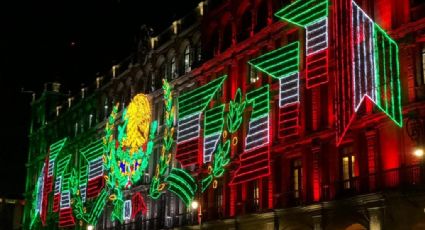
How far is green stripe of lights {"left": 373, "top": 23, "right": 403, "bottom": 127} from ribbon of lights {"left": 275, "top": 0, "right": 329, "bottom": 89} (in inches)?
133

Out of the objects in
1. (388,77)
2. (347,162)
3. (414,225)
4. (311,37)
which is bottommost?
(414,225)

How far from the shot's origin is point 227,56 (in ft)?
148

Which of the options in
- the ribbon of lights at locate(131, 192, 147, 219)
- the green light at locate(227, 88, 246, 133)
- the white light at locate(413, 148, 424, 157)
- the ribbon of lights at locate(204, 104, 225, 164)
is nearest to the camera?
the white light at locate(413, 148, 424, 157)

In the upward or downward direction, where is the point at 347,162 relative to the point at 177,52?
downward

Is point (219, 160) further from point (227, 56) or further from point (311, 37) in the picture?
point (311, 37)

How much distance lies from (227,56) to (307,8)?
9504mm

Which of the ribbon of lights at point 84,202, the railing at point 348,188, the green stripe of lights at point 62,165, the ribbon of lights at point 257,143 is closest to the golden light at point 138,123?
the ribbon of lights at point 84,202

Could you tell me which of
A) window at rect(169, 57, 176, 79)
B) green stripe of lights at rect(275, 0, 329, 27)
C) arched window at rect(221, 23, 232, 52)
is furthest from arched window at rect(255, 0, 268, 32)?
window at rect(169, 57, 176, 79)

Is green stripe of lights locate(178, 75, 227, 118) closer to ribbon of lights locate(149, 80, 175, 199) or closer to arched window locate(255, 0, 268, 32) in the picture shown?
ribbon of lights locate(149, 80, 175, 199)

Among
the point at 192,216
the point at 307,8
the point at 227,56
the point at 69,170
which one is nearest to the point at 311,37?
the point at 307,8

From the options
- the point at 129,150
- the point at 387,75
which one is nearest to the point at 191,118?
the point at 129,150

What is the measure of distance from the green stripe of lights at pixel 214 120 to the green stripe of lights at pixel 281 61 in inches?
196

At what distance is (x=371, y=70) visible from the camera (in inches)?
1252

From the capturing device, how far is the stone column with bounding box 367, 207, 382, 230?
3105cm
